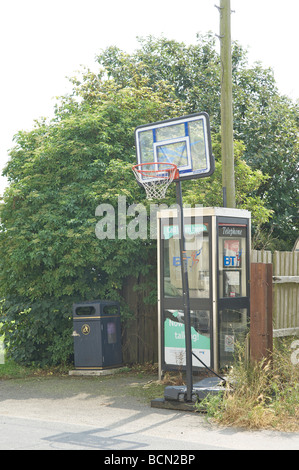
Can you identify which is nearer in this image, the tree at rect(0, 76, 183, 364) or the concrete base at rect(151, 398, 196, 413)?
the concrete base at rect(151, 398, 196, 413)

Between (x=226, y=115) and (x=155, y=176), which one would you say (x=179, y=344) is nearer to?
(x=155, y=176)

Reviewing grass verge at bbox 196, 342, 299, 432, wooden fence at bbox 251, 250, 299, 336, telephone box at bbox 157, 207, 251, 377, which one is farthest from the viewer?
telephone box at bbox 157, 207, 251, 377

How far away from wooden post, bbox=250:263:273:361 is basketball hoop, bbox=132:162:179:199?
1.72m

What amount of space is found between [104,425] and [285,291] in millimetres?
3404

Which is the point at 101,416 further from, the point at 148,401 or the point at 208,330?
the point at 208,330

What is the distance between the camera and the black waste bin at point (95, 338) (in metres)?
11.9

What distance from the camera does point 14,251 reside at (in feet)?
40.4

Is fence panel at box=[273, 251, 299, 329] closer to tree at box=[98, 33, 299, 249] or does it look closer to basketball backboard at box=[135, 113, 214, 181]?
basketball backboard at box=[135, 113, 214, 181]

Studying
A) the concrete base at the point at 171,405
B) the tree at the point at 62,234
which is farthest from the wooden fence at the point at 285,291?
the tree at the point at 62,234

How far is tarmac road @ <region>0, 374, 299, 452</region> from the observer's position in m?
6.94

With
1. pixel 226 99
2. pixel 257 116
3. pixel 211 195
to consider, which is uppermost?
pixel 257 116

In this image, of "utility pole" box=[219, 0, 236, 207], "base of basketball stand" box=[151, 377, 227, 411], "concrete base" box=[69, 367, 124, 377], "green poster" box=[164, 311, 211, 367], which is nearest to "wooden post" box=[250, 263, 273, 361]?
"base of basketball stand" box=[151, 377, 227, 411]
